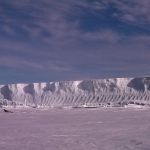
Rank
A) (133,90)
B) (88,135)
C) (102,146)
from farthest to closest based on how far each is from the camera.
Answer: (133,90), (88,135), (102,146)

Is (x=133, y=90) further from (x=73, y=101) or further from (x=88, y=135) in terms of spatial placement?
(x=88, y=135)

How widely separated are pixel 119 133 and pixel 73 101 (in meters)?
67.1

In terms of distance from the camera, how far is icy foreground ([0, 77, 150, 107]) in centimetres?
7831

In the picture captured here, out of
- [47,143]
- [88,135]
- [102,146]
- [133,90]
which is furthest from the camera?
[133,90]

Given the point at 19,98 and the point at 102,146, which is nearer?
the point at 102,146

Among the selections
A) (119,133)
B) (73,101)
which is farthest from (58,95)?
(119,133)

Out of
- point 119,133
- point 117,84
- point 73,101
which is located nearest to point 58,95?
point 73,101

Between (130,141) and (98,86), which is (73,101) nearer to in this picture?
(98,86)

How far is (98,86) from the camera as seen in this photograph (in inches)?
3130

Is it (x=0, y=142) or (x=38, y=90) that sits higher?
(x=38, y=90)

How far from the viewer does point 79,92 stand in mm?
80750

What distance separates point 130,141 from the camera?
37.5 feet

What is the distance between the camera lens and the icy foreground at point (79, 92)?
257 ft

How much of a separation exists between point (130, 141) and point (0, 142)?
3283mm
